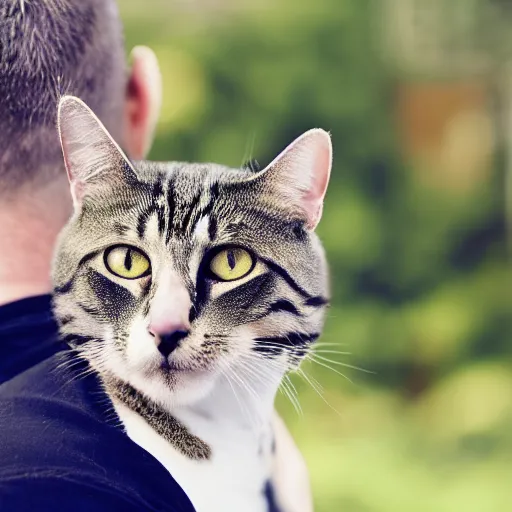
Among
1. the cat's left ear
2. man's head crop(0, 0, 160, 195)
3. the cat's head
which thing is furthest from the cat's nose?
man's head crop(0, 0, 160, 195)

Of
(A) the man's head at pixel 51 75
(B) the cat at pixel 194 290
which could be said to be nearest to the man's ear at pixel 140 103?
(A) the man's head at pixel 51 75

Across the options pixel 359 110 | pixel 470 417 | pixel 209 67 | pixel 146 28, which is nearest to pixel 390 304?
pixel 470 417

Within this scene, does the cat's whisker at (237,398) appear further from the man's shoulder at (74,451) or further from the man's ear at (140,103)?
the man's ear at (140,103)

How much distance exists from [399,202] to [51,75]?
8.20 ft

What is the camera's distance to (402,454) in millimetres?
2814

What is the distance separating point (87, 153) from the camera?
0.53 meters

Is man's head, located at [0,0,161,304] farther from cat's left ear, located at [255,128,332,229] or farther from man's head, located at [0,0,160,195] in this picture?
cat's left ear, located at [255,128,332,229]

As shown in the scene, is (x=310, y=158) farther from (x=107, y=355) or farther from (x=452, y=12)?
(x=452, y=12)

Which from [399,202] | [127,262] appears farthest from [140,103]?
[399,202]

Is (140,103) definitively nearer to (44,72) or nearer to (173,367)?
(44,72)

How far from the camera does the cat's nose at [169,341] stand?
497 mm

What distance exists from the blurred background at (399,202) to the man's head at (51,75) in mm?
1602

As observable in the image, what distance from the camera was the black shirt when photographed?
0.52 meters

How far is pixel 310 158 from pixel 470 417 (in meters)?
2.70
